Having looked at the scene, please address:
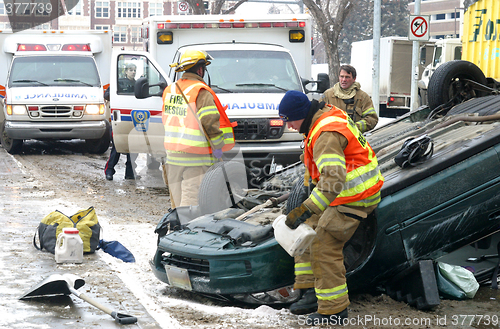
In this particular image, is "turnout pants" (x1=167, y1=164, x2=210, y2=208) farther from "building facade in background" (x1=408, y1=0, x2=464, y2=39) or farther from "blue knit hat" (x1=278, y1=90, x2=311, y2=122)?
"building facade in background" (x1=408, y1=0, x2=464, y2=39)

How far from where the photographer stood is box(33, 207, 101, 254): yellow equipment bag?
5.80m

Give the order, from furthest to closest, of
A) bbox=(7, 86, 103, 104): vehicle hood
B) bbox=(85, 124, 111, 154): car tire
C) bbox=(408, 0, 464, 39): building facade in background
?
bbox=(408, 0, 464, 39): building facade in background, bbox=(85, 124, 111, 154): car tire, bbox=(7, 86, 103, 104): vehicle hood

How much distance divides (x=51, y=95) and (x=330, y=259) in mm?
10340

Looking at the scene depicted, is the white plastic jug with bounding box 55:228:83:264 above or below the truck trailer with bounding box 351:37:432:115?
below

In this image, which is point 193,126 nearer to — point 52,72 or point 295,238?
point 295,238

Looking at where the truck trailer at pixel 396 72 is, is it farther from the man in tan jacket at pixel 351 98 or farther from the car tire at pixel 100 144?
the man in tan jacket at pixel 351 98

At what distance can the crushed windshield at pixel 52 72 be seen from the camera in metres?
13.5

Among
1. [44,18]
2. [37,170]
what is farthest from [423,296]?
[44,18]

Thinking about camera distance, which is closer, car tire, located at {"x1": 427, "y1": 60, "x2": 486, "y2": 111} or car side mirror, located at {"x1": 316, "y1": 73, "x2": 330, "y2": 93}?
car tire, located at {"x1": 427, "y1": 60, "x2": 486, "y2": 111}

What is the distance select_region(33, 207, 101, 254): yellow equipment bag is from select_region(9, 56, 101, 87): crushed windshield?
8139 mm

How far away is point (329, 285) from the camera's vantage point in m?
4.14

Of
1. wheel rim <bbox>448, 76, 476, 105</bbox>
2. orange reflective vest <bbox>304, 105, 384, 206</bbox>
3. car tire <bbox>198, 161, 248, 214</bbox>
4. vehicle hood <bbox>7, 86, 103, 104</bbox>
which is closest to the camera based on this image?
orange reflective vest <bbox>304, 105, 384, 206</bbox>

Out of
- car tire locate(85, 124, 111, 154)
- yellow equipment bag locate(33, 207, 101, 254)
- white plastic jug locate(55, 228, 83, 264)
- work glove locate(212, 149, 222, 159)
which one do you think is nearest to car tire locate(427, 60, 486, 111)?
work glove locate(212, 149, 222, 159)

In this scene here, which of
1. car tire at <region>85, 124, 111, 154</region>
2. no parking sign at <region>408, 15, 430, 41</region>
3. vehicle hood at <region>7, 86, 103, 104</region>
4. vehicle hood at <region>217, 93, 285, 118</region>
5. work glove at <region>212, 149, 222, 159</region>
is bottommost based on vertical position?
car tire at <region>85, 124, 111, 154</region>
